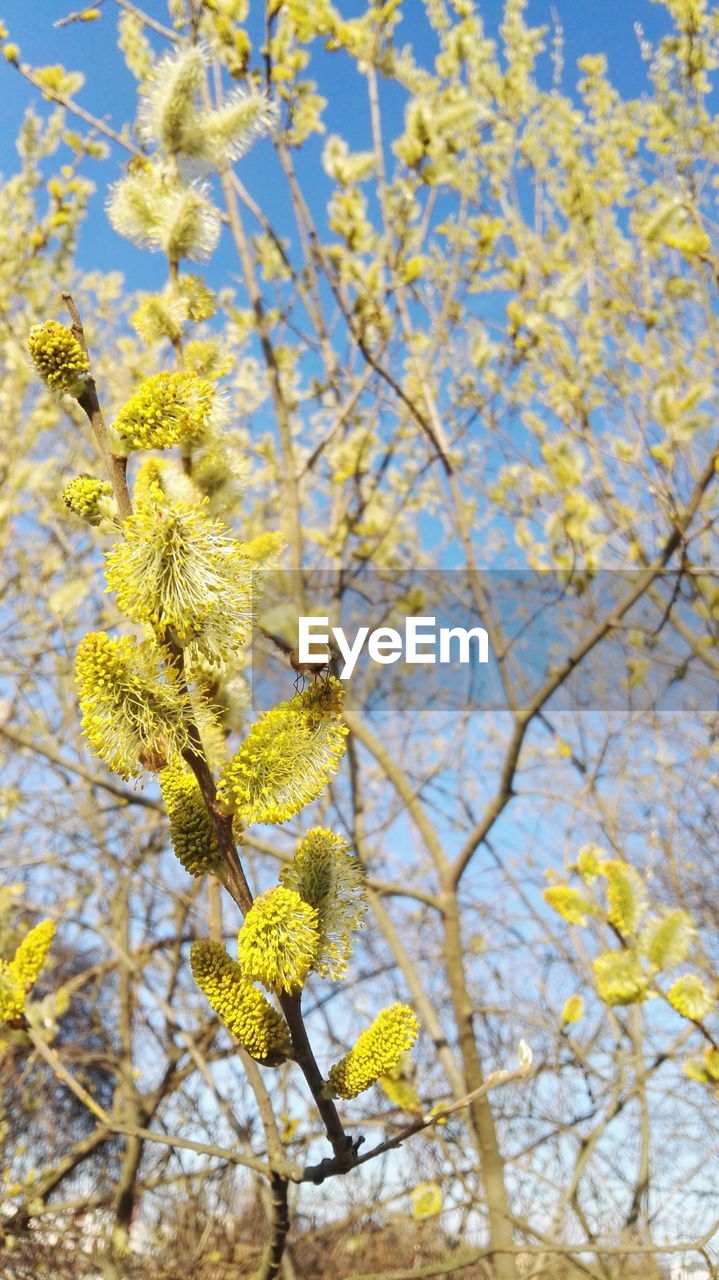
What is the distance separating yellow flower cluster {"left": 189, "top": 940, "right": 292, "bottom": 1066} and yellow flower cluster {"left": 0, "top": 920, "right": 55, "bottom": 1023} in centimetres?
50

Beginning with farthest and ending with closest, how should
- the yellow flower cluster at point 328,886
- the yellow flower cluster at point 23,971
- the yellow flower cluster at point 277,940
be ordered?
the yellow flower cluster at point 23,971 < the yellow flower cluster at point 328,886 < the yellow flower cluster at point 277,940

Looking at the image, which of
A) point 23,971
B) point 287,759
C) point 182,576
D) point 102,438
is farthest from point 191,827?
point 23,971

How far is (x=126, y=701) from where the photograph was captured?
84 cm

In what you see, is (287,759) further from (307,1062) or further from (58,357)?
(58,357)

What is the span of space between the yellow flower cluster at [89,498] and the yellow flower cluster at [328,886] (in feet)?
1.21

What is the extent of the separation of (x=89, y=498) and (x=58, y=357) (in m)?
0.14

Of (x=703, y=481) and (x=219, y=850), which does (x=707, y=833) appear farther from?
(x=219, y=850)

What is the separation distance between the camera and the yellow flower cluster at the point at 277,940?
0.80m

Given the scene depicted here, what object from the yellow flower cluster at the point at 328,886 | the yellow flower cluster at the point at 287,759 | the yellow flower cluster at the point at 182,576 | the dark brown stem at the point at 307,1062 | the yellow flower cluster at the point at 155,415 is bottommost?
the dark brown stem at the point at 307,1062

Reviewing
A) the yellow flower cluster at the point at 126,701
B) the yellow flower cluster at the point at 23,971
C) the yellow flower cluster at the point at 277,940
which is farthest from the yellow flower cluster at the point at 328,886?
the yellow flower cluster at the point at 23,971

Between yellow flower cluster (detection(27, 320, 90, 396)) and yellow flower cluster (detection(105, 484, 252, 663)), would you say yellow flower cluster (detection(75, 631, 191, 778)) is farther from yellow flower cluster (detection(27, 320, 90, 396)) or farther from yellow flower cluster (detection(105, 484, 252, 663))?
yellow flower cluster (detection(27, 320, 90, 396))

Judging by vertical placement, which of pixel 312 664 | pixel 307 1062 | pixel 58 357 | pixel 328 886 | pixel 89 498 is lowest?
pixel 307 1062

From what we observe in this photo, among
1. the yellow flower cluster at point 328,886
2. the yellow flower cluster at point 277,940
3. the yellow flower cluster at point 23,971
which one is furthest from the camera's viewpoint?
the yellow flower cluster at point 23,971

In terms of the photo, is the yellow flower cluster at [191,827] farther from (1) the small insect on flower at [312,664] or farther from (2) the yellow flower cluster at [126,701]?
(1) the small insect on flower at [312,664]
